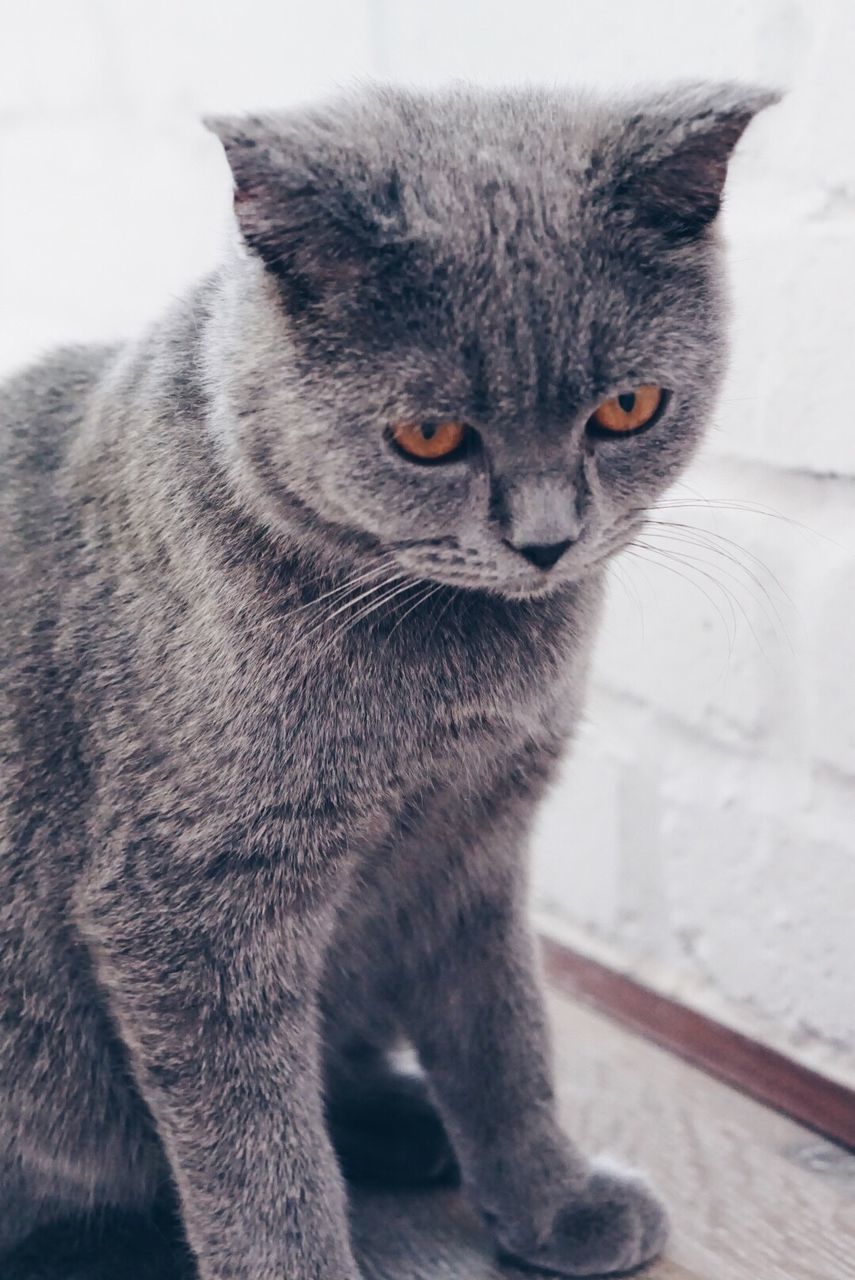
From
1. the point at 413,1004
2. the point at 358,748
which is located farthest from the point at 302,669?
the point at 413,1004

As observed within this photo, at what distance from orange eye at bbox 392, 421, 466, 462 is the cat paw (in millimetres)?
473

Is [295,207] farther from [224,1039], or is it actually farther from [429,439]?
[224,1039]

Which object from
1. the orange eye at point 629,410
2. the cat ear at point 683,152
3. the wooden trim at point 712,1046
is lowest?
the wooden trim at point 712,1046

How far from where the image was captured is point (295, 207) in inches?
22.5

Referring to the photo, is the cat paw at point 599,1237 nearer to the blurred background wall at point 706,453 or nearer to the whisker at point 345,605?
the blurred background wall at point 706,453

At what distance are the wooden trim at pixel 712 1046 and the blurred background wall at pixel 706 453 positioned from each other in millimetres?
16

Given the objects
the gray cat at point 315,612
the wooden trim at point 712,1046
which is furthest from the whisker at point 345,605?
the wooden trim at point 712,1046

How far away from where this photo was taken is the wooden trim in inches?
37.3

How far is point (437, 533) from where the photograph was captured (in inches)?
25.0

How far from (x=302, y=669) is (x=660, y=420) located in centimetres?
22

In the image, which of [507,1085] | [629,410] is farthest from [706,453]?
[507,1085]

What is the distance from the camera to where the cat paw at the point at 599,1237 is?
0.79 metres

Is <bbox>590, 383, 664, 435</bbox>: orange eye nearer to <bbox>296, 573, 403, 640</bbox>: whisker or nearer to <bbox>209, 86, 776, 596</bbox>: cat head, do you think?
<bbox>209, 86, 776, 596</bbox>: cat head

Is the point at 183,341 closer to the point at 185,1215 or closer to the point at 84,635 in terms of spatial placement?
the point at 84,635
